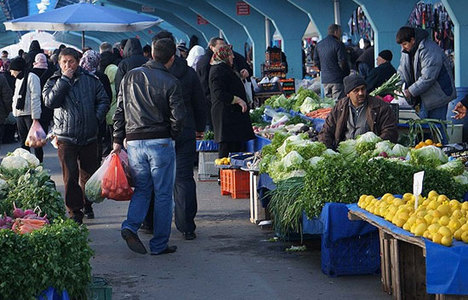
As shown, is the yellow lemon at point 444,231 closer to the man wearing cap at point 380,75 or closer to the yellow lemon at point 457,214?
the yellow lemon at point 457,214

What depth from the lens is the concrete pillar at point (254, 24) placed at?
94.2ft

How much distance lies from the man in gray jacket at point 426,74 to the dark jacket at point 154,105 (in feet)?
13.5

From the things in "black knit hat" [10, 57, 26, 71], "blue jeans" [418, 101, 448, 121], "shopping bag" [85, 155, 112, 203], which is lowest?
"shopping bag" [85, 155, 112, 203]

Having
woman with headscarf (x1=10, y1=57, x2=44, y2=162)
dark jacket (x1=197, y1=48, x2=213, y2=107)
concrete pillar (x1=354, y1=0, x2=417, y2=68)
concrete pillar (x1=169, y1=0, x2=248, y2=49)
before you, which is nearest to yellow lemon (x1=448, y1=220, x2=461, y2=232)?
dark jacket (x1=197, y1=48, x2=213, y2=107)

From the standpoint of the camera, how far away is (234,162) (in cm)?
1119

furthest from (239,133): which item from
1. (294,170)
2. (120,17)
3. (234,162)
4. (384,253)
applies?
(120,17)

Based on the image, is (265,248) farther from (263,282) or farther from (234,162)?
(234,162)

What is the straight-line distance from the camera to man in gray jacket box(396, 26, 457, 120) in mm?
11359

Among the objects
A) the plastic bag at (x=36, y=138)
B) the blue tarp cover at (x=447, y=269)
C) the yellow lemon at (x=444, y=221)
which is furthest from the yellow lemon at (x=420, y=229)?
the plastic bag at (x=36, y=138)

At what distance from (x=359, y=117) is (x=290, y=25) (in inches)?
647

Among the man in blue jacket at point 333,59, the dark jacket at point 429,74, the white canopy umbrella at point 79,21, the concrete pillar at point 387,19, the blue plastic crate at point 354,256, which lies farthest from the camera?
the white canopy umbrella at point 79,21

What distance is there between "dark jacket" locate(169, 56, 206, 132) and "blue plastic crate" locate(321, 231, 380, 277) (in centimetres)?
233

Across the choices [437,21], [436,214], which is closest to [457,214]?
[436,214]

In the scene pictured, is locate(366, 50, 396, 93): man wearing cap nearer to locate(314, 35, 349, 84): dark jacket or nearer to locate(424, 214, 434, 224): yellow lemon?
locate(314, 35, 349, 84): dark jacket
